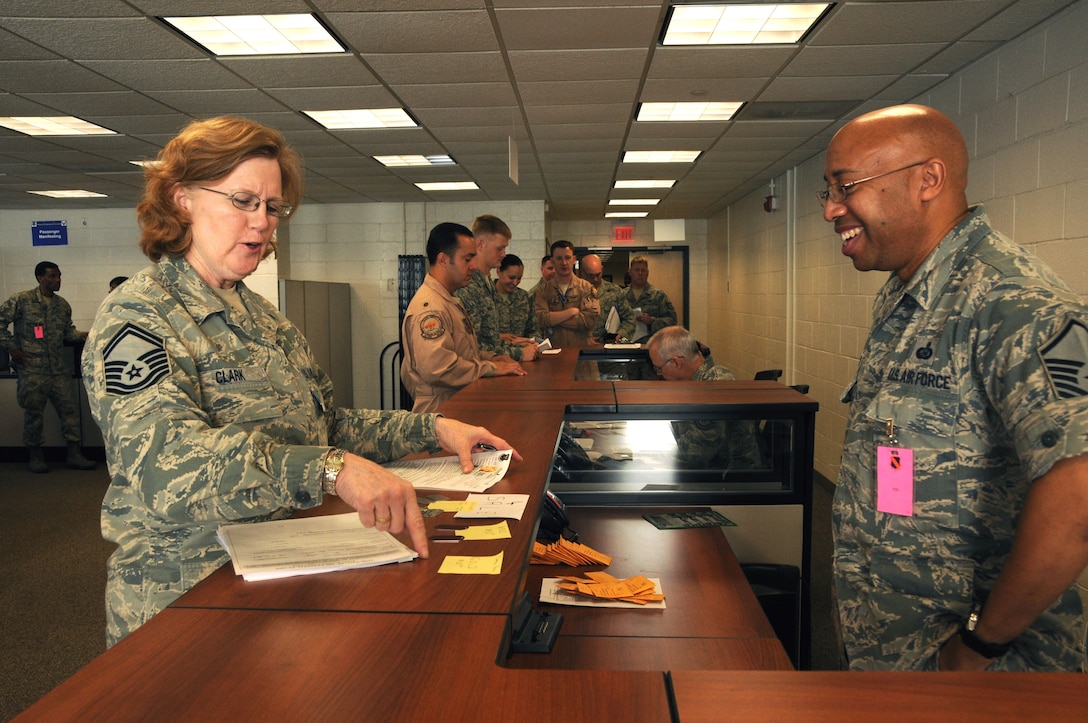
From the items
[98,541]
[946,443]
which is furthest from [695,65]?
[98,541]

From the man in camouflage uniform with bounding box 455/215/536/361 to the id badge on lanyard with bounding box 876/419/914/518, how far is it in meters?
3.17

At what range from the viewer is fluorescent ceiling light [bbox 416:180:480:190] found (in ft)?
26.4

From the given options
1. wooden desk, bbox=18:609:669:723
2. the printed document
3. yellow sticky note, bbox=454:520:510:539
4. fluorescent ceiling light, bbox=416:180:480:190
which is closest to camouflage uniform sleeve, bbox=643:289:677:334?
fluorescent ceiling light, bbox=416:180:480:190

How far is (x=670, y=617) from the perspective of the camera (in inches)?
72.7

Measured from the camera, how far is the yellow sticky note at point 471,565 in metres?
1.13

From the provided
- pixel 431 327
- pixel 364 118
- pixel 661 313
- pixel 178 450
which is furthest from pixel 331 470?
pixel 661 313

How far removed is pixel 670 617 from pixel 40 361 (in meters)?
6.88

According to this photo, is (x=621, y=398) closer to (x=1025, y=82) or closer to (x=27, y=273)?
(x=1025, y=82)

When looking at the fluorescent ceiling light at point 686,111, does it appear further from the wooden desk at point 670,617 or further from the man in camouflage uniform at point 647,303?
the wooden desk at point 670,617

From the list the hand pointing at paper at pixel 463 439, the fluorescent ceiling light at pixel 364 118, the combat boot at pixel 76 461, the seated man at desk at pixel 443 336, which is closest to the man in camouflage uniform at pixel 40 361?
the combat boot at pixel 76 461

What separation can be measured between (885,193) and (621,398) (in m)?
1.20

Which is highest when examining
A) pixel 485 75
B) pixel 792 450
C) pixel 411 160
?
pixel 411 160

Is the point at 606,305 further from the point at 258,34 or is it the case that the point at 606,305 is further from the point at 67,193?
the point at 67,193

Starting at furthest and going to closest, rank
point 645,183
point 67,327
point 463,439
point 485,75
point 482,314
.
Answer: point 645,183 → point 67,327 → point 482,314 → point 485,75 → point 463,439
